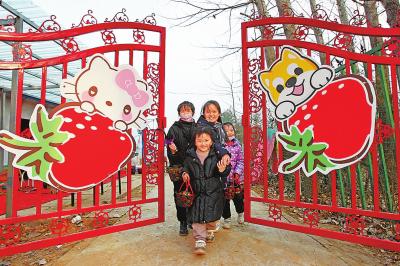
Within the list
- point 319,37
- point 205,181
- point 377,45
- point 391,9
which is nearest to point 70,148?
point 205,181

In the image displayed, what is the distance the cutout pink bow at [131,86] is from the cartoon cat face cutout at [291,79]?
1323mm

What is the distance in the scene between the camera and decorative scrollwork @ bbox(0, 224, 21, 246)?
268cm

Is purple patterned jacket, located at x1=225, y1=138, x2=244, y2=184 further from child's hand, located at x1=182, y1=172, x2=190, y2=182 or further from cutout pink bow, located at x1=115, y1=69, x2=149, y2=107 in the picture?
cutout pink bow, located at x1=115, y1=69, x2=149, y2=107

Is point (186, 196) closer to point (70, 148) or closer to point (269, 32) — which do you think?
point (70, 148)

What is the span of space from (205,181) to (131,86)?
133 centimetres

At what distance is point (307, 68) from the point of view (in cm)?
310

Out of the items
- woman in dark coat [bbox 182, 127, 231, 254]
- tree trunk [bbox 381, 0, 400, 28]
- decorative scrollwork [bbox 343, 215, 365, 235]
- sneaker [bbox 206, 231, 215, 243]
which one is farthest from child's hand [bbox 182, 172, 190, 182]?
tree trunk [bbox 381, 0, 400, 28]

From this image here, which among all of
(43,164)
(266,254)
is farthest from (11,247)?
(266,254)

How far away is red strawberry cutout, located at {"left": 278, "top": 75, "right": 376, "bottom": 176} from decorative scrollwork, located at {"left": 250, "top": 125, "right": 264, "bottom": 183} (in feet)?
1.00

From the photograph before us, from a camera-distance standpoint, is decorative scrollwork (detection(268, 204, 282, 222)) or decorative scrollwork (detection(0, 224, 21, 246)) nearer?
decorative scrollwork (detection(0, 224, 21, 246))

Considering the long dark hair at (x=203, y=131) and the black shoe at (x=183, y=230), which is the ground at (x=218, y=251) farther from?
the long dark hair at (x=203, y=131)

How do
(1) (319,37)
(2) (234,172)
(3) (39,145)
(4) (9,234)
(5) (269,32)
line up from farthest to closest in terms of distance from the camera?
(1) (319,37), (2) (234,172), (5) (269,32), (3) (39,145), (4) (9,234)

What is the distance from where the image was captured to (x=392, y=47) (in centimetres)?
274

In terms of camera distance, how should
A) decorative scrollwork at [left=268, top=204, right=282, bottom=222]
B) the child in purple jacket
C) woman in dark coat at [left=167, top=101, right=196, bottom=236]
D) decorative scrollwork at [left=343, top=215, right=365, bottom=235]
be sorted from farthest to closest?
the child in purple jacket < woman in dark coat at [left=167, top=101, right=196, bottom=236] < decorative scrollwork at [left=268, top=204, right=282, bottom=222] < decorative scrollwork at [left=343, top=215, right=365, bottom=235]
